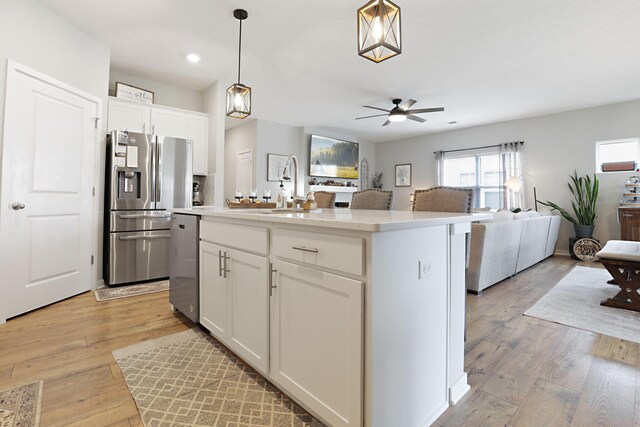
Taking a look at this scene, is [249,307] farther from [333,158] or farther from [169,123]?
[333,158]

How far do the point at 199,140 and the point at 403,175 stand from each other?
555 centimetres

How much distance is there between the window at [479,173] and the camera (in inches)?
261

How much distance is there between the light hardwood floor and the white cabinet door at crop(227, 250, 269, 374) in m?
0.55

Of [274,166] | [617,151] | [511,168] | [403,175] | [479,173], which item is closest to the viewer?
[617,151]

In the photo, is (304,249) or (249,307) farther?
(249,307)

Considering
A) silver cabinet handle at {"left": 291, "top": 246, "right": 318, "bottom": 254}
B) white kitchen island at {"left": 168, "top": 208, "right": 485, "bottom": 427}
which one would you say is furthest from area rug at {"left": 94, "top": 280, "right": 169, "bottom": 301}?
silver cabinet handle at {"left": 291, "top": 246, "right": 318, "bottom": 254}

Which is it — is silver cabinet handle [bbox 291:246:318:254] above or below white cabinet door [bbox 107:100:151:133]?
below

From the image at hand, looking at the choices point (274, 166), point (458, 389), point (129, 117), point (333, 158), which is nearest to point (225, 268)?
point (458, 389)

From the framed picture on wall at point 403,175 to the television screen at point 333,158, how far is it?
1228mm

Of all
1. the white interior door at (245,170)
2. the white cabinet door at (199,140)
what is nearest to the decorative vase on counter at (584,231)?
the white interior door at (245,170)

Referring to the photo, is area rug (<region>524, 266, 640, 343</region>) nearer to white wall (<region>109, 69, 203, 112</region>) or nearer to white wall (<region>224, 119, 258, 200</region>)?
white wall (<region>109, 69, 203, 112</region>)

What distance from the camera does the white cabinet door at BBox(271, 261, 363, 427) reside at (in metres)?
1.06

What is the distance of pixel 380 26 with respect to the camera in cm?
166

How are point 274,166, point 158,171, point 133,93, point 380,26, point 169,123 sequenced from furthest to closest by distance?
point 274,166, point 169,123, point 133,93, point 158,171, point 380,26
